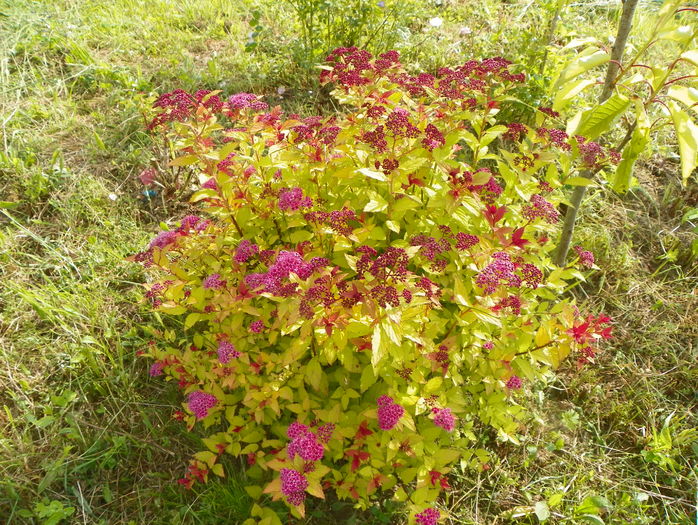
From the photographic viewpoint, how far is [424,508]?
1641 millimetres

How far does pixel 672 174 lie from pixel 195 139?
10.9 ft

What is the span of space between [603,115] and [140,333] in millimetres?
2431

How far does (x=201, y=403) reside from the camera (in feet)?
5.68

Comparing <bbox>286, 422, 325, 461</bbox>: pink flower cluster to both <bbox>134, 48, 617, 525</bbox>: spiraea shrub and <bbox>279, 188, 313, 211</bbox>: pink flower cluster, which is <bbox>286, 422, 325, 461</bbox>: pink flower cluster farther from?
<bbox>279, 188, 313, 211</bbox>: pink flower cluster

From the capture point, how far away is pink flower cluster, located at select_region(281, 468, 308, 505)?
1.42 meters

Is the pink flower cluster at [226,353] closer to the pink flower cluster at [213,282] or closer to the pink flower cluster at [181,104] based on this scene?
the pink flower cluster at [213,282]

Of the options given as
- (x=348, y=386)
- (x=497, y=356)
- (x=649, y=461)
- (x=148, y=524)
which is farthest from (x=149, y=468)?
(x=649, y=461)

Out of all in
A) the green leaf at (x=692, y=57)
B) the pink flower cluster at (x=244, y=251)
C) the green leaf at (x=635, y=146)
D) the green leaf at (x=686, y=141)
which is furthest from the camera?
the pink flower cluster at (x=244, y=251)

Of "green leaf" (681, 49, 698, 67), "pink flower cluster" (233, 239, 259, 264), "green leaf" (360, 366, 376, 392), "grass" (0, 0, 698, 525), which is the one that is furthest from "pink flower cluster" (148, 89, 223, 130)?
"green leaf" (681, 49, 698, 67)

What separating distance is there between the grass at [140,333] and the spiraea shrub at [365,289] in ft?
0.94

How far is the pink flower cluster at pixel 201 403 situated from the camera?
1.72 metres

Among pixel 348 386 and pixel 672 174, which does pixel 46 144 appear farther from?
pixel 672 174

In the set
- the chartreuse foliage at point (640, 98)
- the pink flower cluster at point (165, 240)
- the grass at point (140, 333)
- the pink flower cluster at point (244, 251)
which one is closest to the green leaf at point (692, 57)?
the chartreuse foliage at point (640, 98)

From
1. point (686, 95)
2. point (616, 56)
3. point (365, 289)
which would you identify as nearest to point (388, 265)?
point (365, 289)
